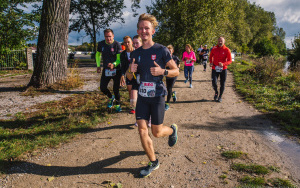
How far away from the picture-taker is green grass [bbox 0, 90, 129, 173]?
403 cm

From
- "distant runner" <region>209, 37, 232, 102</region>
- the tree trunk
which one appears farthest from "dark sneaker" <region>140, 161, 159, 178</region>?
the tree trunk

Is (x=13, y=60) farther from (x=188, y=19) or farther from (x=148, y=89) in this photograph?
(x=148, y=89)

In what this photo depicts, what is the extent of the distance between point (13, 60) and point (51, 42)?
10.7m

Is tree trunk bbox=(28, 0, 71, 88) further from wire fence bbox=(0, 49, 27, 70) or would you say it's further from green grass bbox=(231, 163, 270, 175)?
wire fence bbox=(0, 49, 27, 70)

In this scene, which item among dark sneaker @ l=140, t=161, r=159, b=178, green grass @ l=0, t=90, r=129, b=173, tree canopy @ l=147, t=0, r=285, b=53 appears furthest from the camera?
tree canopy @ l=147, t=0, r=285, b=53

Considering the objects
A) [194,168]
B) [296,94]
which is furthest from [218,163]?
[296,94]

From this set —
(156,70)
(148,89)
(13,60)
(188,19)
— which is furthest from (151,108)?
(188,19)

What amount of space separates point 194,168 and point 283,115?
4.01m

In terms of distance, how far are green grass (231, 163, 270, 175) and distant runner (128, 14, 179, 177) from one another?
1.40 m

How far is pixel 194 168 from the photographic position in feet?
11.3

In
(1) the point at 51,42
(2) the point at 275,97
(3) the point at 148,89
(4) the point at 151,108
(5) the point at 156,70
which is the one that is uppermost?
(1) the point at 51,42

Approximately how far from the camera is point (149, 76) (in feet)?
10.3

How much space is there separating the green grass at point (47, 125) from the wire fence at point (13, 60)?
1218cm

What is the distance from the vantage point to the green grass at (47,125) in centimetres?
403
